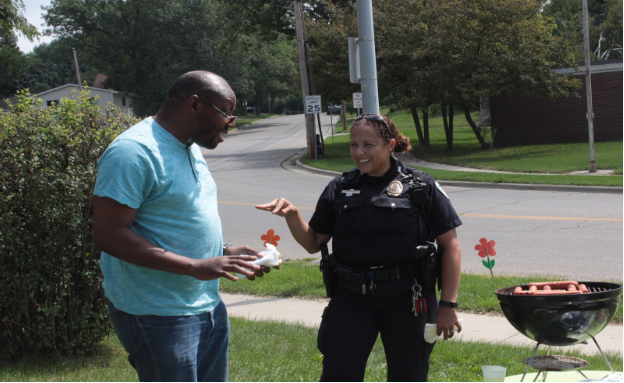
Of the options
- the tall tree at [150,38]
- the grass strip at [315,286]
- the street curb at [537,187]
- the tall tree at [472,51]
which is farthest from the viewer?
the tall tree at [150,38]

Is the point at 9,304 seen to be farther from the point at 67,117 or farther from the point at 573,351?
the point at 573,351

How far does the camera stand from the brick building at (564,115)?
A: 2700 cm

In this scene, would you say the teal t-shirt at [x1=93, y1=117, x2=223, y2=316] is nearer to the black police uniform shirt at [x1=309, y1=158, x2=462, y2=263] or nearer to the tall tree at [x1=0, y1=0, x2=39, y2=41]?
the black police uniform shirt at [x1=309, y1=158, x2=462, y2=263]

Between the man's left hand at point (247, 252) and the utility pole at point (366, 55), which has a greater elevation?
the utility pole at point (366, 55)

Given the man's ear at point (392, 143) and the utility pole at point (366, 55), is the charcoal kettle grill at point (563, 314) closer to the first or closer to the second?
the man's ear at point (392, 143)

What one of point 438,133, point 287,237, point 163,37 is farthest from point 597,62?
point 163,37

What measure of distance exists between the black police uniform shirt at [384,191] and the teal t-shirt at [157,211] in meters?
0.91

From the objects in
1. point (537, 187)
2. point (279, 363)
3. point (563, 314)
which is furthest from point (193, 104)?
point (537, 187)

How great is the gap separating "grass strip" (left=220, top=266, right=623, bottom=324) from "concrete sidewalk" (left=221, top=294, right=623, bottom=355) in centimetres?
14

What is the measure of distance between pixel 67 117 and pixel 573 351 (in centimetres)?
429

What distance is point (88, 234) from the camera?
14.5ft

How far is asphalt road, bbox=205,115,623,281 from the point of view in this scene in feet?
26.2

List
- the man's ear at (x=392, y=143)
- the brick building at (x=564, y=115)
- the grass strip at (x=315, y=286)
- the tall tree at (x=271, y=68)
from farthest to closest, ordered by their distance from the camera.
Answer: the tall tree at (x=271, y=68) < the brick building at (x=564, y=115) < the grass strip at (x=315, y=286) < the man's ear at (x=392, y=143)

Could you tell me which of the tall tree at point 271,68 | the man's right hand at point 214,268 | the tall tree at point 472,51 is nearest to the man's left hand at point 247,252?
the man's right hand at point 214,268
